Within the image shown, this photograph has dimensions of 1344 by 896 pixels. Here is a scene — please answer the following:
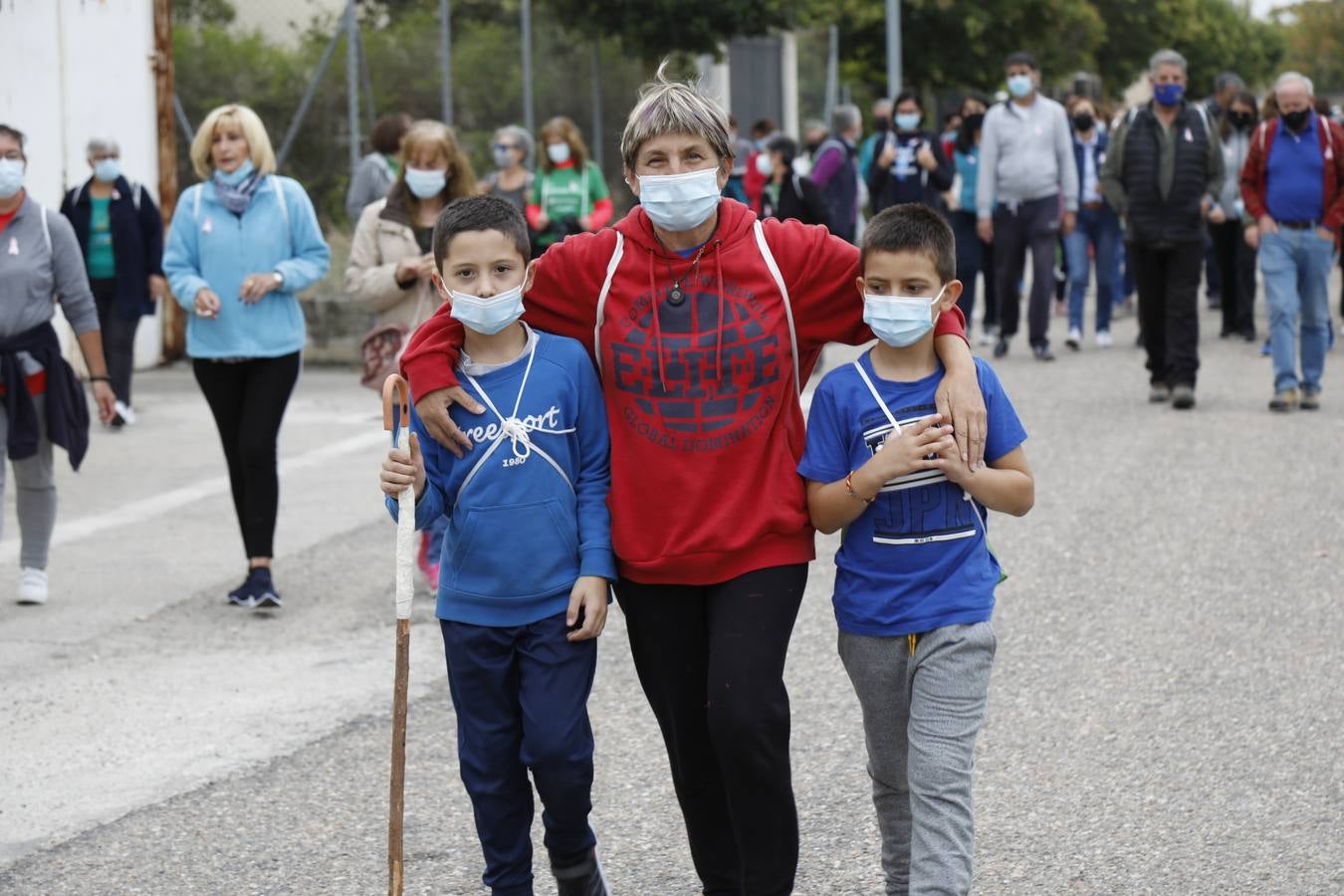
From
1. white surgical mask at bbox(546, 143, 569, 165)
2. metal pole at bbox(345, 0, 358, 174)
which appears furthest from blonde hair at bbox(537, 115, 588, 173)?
metal pole at bbox(345, 0, 358, 174)

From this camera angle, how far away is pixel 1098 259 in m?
16.1

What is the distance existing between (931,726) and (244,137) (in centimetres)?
460

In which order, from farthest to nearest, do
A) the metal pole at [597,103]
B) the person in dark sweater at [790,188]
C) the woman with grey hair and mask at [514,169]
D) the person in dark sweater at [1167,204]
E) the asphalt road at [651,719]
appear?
1. the metal pole at [597,103]
2. the person in dark sweater at [790,188]
3. the woman with grey hair and mask at [514,169]
4. the person in dark sweater at [1167,204]
5. the asphalt road at [651,719]

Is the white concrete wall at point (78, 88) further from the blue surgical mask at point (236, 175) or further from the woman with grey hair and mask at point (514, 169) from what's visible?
the blue surgical mask at point (236, 175)

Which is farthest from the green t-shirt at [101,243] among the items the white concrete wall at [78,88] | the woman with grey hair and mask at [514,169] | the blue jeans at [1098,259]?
the blue jeans at [1098,259]

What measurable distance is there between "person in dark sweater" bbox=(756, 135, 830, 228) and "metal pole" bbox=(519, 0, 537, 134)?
3207 millimetres

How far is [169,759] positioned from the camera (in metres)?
5.44

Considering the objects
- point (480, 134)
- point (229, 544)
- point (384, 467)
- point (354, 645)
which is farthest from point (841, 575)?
point (480, 134)

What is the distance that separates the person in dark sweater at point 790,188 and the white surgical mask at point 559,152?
1.67 m

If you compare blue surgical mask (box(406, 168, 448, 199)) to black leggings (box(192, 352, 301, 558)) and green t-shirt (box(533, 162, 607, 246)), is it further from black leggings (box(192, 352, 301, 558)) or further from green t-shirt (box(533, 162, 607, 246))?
green t-shirt (box(533, 162, 607, 246))

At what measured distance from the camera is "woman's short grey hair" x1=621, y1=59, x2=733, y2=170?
3.80m

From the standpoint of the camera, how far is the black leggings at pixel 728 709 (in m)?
3.66

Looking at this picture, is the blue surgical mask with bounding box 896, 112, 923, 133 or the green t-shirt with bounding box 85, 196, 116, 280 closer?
the green t-shirt with bounding box 85, 196, 116, 280

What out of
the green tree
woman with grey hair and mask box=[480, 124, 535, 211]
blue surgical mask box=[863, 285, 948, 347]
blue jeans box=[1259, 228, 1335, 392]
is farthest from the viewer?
the green tree
